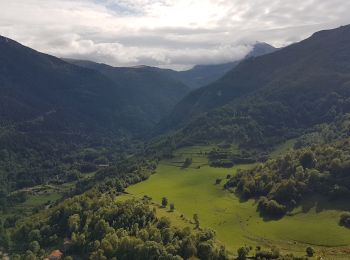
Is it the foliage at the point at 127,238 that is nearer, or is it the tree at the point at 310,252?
the tree at the point at 310,252

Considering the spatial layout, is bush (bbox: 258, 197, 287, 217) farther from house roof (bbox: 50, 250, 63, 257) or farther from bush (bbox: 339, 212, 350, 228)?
house roof (bbox: 50, 250, 63, 257)

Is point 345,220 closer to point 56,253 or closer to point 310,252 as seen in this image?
point 310,252

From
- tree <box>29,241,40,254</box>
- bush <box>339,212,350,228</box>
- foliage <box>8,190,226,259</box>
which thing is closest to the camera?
foliage <box>8,190,226,259</box>

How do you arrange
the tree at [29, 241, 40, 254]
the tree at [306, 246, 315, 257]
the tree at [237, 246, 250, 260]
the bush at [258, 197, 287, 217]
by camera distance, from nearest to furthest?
the tree at [306, 246, 315, 257] → the tree at [237, 246, 250, 260] → the tree at [29, 241, 40, 254] → the bush at [258, 197, 287, 217]

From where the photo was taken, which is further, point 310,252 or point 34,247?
point 34,247

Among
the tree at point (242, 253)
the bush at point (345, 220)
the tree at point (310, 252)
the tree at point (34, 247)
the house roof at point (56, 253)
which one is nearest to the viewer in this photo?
the tree at point (310, 252)

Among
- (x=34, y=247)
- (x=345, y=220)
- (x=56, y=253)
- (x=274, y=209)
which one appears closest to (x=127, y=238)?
(x=56, y=253)

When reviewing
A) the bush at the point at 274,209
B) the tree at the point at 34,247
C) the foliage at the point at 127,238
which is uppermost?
the bush at the point at 274,209

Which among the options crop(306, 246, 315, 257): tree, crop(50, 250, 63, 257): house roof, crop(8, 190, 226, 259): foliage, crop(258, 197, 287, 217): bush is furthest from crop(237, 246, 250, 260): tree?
crop(50, 250, 63, 257): house roof

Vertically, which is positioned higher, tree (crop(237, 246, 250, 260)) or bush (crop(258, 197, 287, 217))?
bush (crop(258, 197, 287, 217))

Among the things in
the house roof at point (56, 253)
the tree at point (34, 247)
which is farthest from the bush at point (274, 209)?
the tree at point (34, 247)

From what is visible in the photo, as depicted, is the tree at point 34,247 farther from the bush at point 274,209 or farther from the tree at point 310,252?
the tree at point 310,252

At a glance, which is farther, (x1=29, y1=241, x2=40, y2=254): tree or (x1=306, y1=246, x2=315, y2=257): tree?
(x1=29, y1=241, x2=40, y2=254): tree
